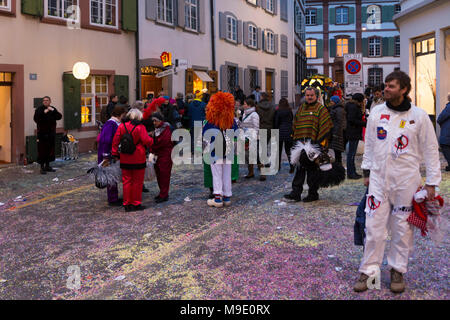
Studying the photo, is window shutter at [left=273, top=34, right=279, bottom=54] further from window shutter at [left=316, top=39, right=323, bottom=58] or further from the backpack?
the backpack

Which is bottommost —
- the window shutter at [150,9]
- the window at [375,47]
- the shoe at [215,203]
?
the shoe at [215,203]

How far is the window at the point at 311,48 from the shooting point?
55.7 meters

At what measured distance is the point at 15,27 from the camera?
45.5 ft

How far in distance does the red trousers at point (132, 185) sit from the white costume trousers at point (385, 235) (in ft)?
14.6

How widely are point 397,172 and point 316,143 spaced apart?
3.89m

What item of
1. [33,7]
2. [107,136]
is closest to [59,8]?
[33,7]

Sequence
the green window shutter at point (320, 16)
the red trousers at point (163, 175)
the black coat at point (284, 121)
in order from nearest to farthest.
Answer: the red trousers at point (163, 175), the black coat at point (284, 121), the green window shutter at point (320, 16)

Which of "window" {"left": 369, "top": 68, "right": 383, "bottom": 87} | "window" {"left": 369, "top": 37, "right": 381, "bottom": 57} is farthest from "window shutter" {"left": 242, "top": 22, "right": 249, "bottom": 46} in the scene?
"window" {"left": 369, "top": 37, "right": 381, "bottom": 57}

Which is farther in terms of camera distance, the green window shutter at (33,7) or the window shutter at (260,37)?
the window shutter at (260,37)

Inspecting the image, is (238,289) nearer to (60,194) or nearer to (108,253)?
(108,253)

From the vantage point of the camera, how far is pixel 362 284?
474 cm

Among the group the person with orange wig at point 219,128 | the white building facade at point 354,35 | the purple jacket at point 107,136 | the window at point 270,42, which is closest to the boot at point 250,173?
the person with orange wig at point 219,128

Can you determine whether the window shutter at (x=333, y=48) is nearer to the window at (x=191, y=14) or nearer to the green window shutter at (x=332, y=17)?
the green window shutter at (x=332, y=17)

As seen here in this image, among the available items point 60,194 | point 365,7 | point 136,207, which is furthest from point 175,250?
point 365,7
